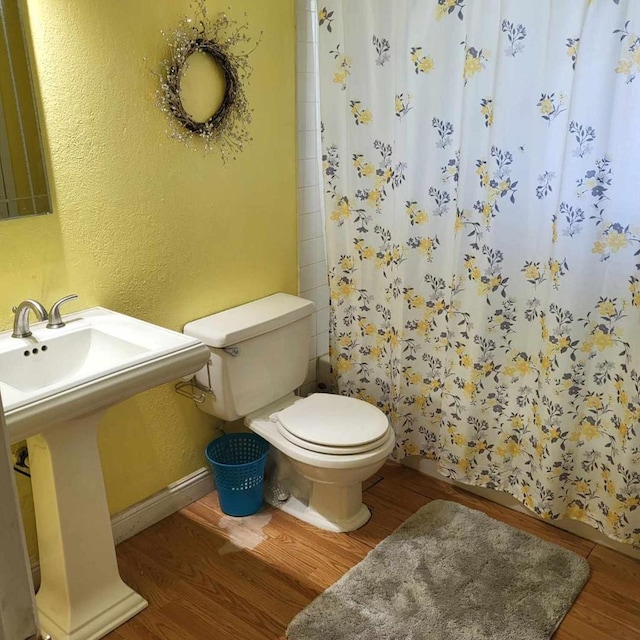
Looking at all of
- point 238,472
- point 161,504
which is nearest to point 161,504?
point 161,504

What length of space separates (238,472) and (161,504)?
31 cm

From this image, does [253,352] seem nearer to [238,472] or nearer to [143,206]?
[238,472]

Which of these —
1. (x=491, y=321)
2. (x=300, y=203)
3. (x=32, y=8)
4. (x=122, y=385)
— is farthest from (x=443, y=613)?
(x=32, y=8)

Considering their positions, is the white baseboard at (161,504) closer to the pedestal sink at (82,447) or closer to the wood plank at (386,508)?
the pedestal sink at (82,447)

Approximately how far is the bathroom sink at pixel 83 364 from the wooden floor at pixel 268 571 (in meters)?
0.75

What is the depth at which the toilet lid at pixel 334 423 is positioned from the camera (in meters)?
2.12

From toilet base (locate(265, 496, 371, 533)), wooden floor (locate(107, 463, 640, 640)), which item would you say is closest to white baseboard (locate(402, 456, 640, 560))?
wooden floor (locate(107, 463, 640, 640))

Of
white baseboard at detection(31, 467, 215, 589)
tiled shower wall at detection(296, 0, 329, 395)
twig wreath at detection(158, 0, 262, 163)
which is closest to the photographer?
twig wreath at detection(158, 0, 262, 163)

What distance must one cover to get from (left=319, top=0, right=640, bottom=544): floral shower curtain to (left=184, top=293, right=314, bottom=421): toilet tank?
0.31m

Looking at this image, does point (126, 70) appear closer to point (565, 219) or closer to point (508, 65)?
point (508, 65)

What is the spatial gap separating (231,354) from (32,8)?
3.77 feet

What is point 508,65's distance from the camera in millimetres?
1945

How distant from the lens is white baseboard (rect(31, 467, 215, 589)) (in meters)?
2.22

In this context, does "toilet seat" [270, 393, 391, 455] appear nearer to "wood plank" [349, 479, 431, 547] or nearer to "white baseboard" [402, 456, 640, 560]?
"wood plank" [349, 479, 431, 547]
